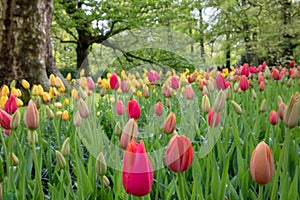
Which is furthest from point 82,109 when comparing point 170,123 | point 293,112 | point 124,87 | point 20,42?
point 20,42

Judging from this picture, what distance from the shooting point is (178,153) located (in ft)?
2.19

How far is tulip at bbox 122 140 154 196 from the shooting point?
0.58m

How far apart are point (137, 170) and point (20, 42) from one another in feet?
12.1

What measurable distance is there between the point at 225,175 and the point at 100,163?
1.04ft

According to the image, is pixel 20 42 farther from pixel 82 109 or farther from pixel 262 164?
pixel 262 164

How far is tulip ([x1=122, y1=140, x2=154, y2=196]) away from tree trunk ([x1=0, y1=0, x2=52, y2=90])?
3.44 metres

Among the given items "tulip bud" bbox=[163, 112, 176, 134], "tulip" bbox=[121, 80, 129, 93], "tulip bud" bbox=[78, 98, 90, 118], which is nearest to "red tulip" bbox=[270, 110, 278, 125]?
"tulip bud" bbox=[163, 112, 176, 134]

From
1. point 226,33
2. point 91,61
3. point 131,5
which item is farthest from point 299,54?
point 91,61

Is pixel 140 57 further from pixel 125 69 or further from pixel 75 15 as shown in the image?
pixel 75 15

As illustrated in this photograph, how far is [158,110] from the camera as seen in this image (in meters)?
1.29

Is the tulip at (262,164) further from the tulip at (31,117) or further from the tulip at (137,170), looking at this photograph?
the tulip at (31,117)

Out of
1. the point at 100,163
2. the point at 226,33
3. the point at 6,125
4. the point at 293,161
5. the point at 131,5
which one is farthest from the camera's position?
the point at 226,33

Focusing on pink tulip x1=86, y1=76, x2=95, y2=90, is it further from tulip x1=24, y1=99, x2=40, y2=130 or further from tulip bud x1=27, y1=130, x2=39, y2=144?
tulip x1=24, y1=99, x2=40, y2=130

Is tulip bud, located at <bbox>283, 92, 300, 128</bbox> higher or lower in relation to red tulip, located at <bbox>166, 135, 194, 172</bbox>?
higher
